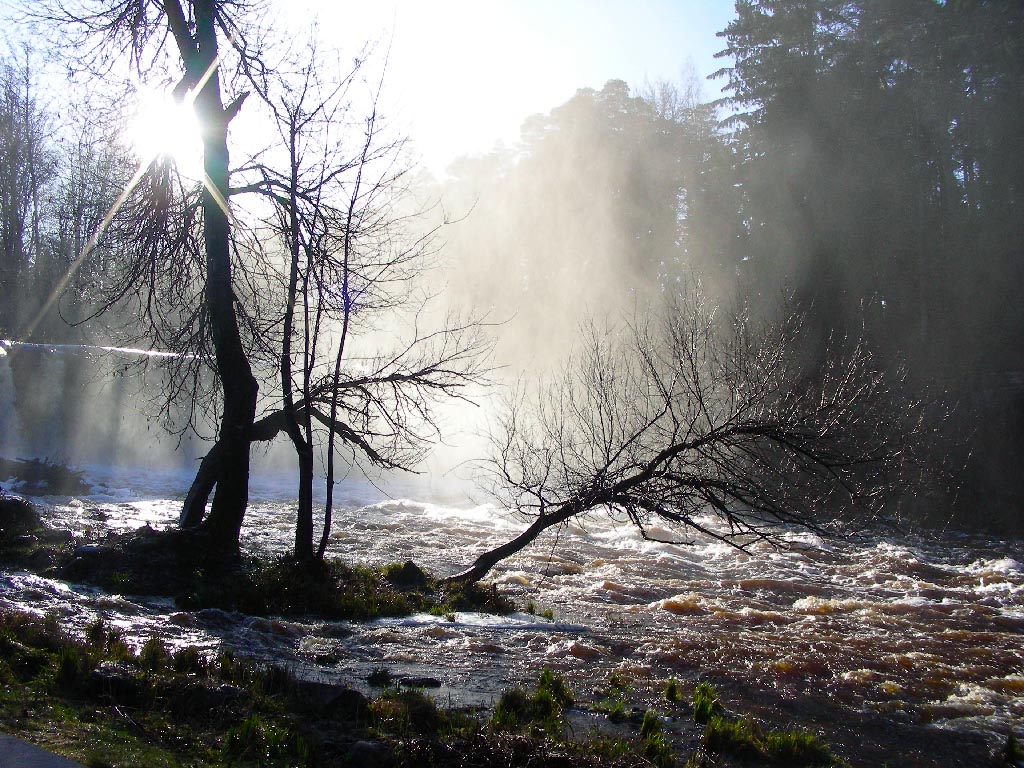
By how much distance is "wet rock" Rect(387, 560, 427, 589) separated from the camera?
9578 mm

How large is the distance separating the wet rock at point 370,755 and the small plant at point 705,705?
250 centimetres

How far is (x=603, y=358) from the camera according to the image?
16.6 metres

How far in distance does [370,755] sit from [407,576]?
5.95 metres

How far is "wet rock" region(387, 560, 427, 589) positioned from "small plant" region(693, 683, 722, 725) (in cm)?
427

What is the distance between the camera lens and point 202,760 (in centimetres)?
356

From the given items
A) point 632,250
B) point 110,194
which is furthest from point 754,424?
point 632,250

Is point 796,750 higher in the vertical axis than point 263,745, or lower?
lower

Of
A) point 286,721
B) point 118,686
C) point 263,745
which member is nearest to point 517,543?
point 286,721

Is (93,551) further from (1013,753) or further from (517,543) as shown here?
(1013,753)

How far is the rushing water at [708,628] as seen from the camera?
6.26 meters

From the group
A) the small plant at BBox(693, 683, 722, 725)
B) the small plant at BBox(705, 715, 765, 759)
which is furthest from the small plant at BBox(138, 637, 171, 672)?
the small plant at BBox(693, 683, 722, 725)

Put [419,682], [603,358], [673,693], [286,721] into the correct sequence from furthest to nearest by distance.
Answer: [603,358]
[673,693]
[419,682]
[286,721]

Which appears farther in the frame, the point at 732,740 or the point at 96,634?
the point at 96,634

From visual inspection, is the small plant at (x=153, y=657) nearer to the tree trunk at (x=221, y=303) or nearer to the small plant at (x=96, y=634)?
the small plant at (x=96, y=634)
